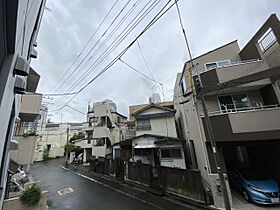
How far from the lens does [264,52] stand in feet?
30.2

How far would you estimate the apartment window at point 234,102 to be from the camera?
9.30 metres

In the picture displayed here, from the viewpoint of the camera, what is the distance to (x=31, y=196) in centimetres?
656

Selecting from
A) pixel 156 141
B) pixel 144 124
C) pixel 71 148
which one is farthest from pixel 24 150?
pixel 71 148

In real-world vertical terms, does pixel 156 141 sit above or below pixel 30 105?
below

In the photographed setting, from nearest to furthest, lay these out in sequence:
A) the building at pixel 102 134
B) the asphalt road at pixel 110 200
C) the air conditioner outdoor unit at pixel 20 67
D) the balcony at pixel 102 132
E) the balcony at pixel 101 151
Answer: the air conditioner outdoor unit at pixel 20 67
the asphalt road at pixel 110 200
the balcony at pixel 101 151
the building at pixel 102 134
the balcony at pixel 102 132

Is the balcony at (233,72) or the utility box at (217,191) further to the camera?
the balcony at (233,72)

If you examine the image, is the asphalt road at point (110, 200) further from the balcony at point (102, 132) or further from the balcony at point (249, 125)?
the balcony at point (102, 132)

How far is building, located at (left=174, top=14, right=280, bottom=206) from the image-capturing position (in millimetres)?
7363

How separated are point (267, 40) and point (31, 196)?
14580mm

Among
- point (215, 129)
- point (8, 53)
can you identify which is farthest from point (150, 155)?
point (8, 53)

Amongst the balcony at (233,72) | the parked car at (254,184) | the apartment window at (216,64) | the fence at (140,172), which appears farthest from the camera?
the fence at (140,172)

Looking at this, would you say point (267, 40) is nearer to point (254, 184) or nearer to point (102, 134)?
point (254, 184)

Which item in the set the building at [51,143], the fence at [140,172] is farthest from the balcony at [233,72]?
the building at [51,143]

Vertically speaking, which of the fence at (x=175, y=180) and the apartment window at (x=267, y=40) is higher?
the apartment window at (x=267, y=40)
